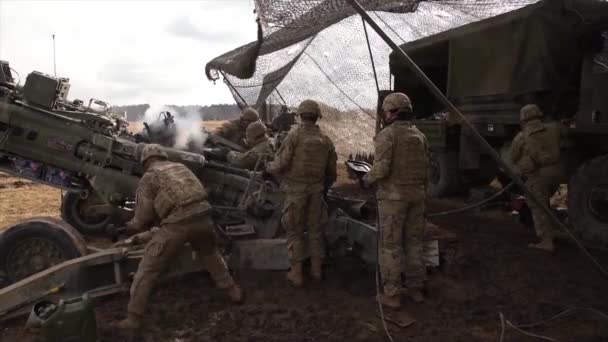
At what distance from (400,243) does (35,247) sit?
3.47 meters

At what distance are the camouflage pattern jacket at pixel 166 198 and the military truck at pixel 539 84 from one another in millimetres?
4888

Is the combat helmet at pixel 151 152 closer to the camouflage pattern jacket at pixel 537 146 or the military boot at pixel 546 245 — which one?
the camouflage pattern jacket at pixel 537 146

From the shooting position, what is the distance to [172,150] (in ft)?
21.5

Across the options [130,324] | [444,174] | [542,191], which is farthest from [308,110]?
[444,174]

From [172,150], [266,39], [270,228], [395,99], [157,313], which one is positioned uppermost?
[266,39]

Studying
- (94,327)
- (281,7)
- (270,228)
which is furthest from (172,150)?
(94,327)

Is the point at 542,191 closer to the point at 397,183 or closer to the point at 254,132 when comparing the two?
the point at 397,183

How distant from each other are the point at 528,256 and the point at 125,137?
209 inches

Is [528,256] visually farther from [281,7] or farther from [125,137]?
[125,137]

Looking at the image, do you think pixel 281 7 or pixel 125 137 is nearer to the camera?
pixel 281 7

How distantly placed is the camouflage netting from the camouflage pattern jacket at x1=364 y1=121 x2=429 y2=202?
1832 mm

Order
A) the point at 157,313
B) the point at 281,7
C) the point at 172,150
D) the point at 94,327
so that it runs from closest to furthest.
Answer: the point at 94,327 → the point at 157,313 → the point at 281,7 → the point at 172,150

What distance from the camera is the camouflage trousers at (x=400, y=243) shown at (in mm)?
4758

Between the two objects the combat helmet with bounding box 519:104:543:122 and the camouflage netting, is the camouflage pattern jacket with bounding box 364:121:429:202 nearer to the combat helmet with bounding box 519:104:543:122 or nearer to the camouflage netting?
the camouflage netting
